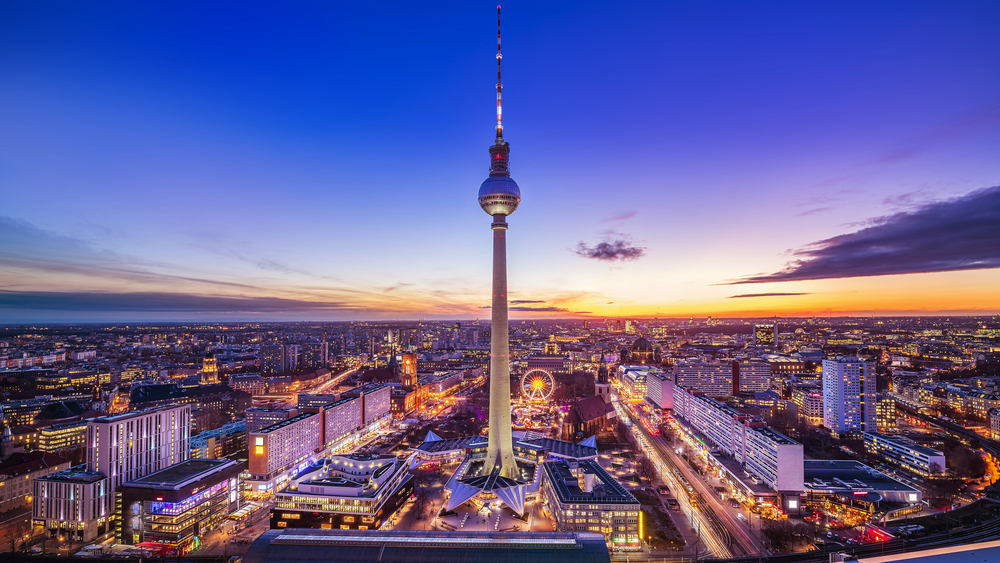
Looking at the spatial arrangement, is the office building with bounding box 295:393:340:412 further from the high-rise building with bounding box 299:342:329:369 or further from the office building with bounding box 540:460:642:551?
the high-rise building with bounding box 299:342:329:369

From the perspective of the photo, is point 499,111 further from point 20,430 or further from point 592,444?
point 20,430

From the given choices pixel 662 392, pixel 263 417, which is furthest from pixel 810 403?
pixel 263 417

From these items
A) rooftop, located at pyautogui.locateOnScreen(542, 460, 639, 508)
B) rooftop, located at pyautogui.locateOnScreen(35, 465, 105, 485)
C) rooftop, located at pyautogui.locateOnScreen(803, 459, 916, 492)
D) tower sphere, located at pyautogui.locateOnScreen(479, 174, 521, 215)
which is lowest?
rooftop, located at pyautogui.locateOnScreen(803, 459, 916, 492)

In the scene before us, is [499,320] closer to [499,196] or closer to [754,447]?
[499,196]

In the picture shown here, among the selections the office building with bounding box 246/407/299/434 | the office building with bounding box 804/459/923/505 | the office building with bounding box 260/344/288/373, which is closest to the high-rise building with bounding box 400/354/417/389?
the office building with bounding box 246/407/299/434

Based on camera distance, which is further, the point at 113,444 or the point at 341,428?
the point at 341,428

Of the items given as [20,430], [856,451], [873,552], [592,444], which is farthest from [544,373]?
[20,430]
